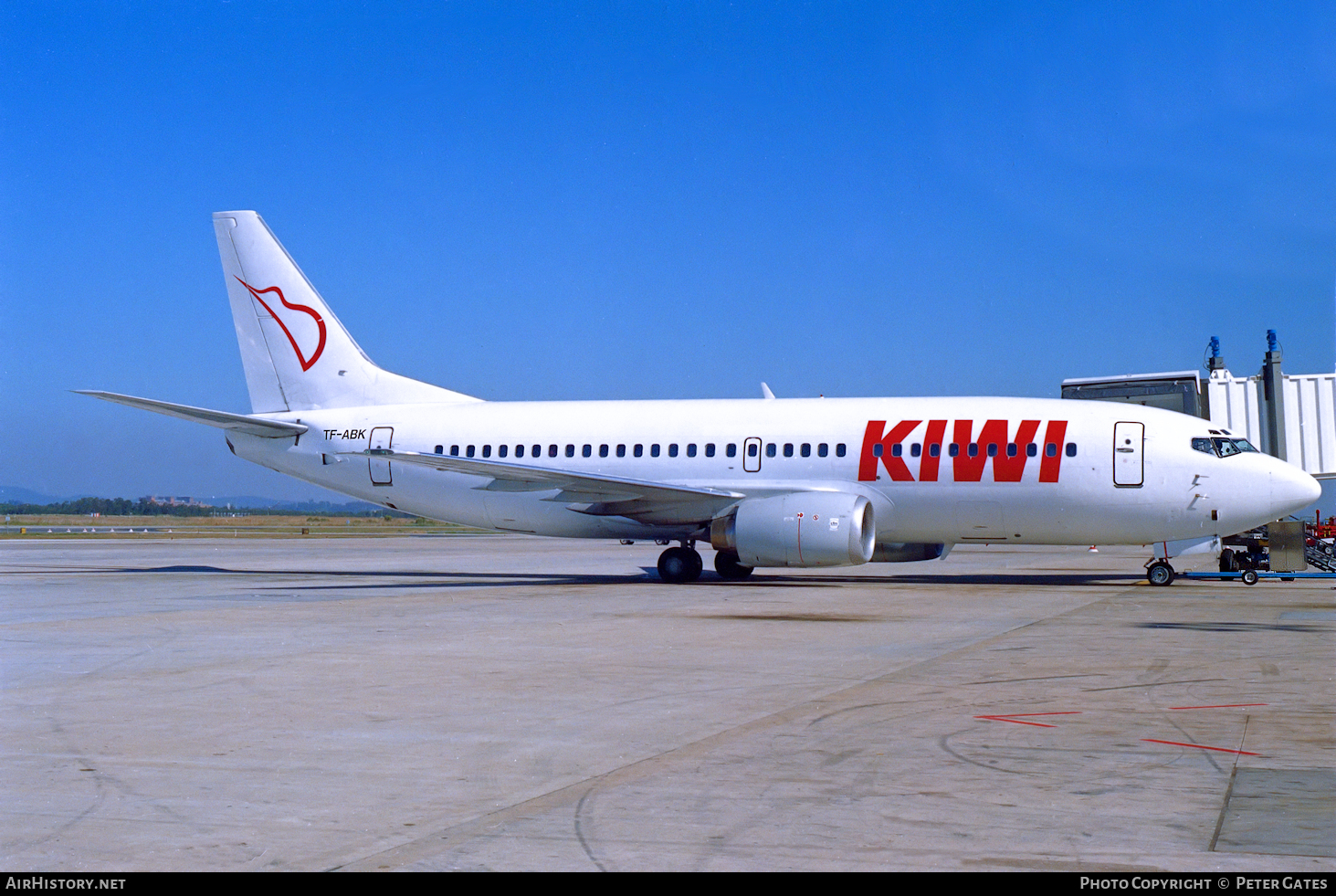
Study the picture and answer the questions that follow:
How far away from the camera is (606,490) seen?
22.7m

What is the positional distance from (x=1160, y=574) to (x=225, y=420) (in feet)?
62.9

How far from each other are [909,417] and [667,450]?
4.90 meters

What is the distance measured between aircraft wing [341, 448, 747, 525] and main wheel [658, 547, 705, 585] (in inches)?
27.7

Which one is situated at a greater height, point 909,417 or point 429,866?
point 909,417

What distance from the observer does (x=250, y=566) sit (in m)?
30.8

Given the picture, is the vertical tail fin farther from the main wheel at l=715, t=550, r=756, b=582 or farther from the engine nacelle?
the engine nacelle

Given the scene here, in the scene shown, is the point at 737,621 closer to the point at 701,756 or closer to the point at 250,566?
the point at 701,756

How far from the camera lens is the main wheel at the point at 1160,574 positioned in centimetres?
2238

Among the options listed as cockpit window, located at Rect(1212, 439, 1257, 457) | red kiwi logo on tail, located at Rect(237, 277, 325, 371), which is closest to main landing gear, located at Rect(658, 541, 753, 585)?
cockpit window, located at Rect(1212, 439, 1257, 457)

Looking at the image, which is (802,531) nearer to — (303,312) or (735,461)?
(735,461)

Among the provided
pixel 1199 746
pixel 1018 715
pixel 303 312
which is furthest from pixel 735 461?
pixel 1199 746

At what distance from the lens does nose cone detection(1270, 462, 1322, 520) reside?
21.1 metres

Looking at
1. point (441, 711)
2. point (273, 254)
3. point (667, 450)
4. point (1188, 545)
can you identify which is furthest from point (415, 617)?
point (1188, 545)

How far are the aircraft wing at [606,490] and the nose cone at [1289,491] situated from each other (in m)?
9.43
